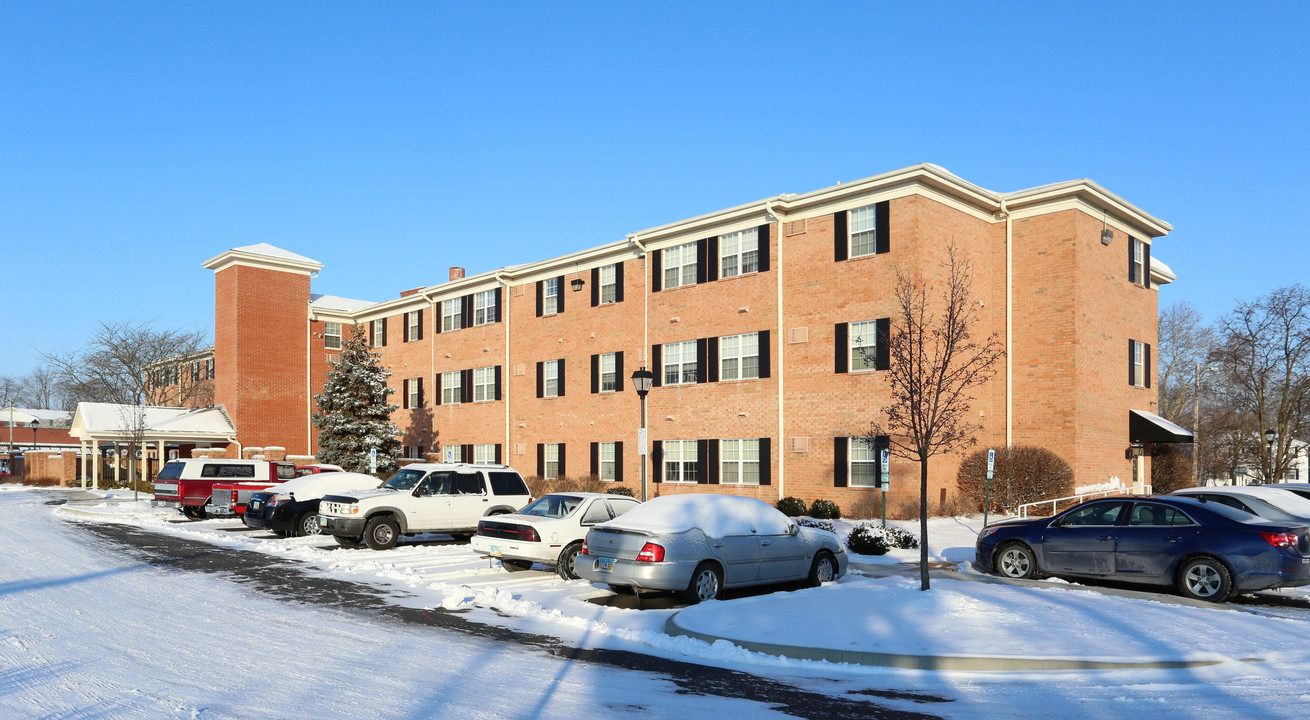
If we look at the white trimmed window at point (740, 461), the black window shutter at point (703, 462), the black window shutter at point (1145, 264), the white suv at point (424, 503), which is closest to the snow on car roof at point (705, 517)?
the white suv at point (424, 503)

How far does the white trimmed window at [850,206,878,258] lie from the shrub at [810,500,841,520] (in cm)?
713

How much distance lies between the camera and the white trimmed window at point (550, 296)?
37938 millimetres

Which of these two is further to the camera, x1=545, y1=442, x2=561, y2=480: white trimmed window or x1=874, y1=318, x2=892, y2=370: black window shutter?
x1=545, y1=442, x2=561, y2=480: white trimmed window

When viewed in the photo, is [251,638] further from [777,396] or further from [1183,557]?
[777,396]

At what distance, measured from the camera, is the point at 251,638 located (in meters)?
10.0

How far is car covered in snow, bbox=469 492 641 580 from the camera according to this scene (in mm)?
15148

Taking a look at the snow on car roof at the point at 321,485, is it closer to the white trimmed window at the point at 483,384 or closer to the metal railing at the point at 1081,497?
the metal railing at the point at 1081,497

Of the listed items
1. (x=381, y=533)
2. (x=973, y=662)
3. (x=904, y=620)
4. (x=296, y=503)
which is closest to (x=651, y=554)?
(x=904, y=620)

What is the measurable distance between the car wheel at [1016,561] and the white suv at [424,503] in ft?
31.9

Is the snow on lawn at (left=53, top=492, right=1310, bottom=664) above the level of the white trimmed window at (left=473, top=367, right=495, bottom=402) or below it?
below

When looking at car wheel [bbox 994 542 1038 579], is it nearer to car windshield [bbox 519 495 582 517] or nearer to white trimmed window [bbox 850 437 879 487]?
car windshield [bbox 519 495 582 517]

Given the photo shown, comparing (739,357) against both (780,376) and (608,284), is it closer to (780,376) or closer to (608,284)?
(780,376)

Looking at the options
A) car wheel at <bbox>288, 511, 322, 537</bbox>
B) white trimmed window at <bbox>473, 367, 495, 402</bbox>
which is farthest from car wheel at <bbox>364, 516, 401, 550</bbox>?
white trimmed window at <bbox>473, 367, 495, 402</bbox>

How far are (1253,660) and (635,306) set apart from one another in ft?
86.7
